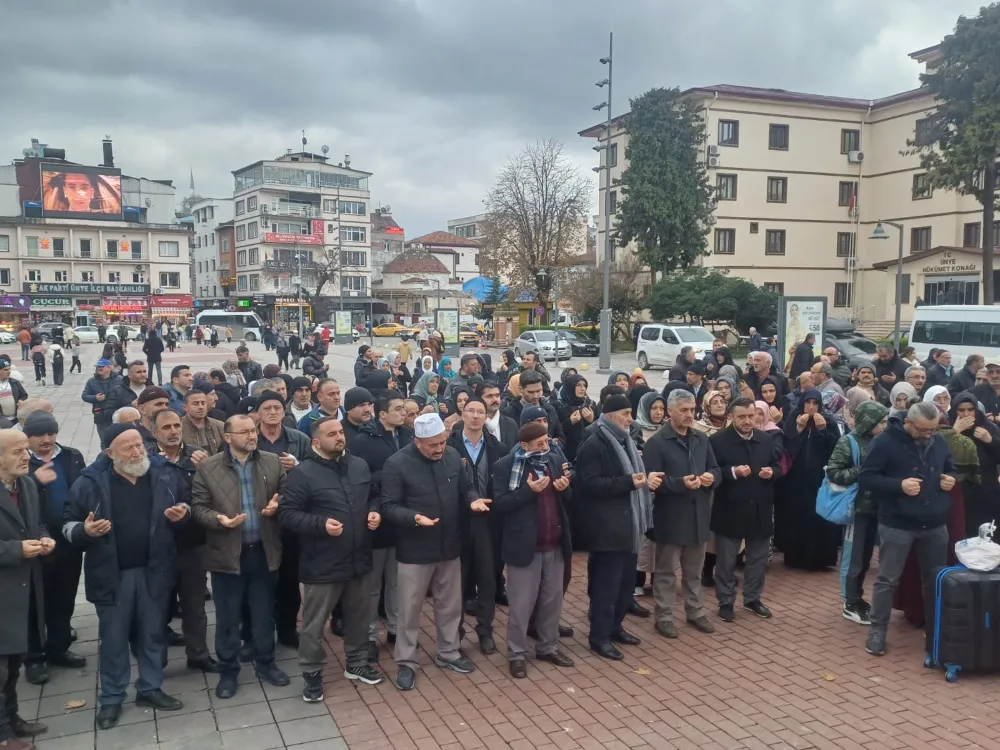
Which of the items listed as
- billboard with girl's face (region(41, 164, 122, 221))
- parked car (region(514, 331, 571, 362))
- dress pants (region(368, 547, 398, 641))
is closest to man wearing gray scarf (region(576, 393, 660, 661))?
dress pants (region(368, 547, 398, 641))

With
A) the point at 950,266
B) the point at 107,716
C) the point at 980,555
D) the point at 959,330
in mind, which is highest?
the point at 950,266

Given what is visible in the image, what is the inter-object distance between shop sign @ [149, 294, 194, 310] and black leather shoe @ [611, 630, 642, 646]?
76557 mm

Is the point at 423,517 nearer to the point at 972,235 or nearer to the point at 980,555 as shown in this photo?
the point at 980,555

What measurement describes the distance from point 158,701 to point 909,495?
17.3ft

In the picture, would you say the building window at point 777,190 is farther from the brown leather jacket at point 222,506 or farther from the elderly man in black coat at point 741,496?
the brown leather jacket at point 222,506

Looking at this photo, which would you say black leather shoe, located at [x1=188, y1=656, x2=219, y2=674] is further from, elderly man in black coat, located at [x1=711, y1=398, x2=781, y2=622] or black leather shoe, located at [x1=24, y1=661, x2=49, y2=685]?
elderly man in black coat, located at [x1=711, y1=398, x2=781, y2=622]

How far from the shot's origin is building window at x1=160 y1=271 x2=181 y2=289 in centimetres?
7794

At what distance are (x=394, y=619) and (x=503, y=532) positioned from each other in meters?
1.28

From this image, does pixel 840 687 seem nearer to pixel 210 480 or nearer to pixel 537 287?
pixel 210 480

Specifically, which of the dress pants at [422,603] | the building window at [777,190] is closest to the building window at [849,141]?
the building window at [777,190]

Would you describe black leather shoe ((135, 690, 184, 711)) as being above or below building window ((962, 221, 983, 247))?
below

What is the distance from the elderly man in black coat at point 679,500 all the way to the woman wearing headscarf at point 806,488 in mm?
1741

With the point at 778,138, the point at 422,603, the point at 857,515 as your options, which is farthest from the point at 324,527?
the point at 778,138

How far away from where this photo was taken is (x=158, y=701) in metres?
5.00
